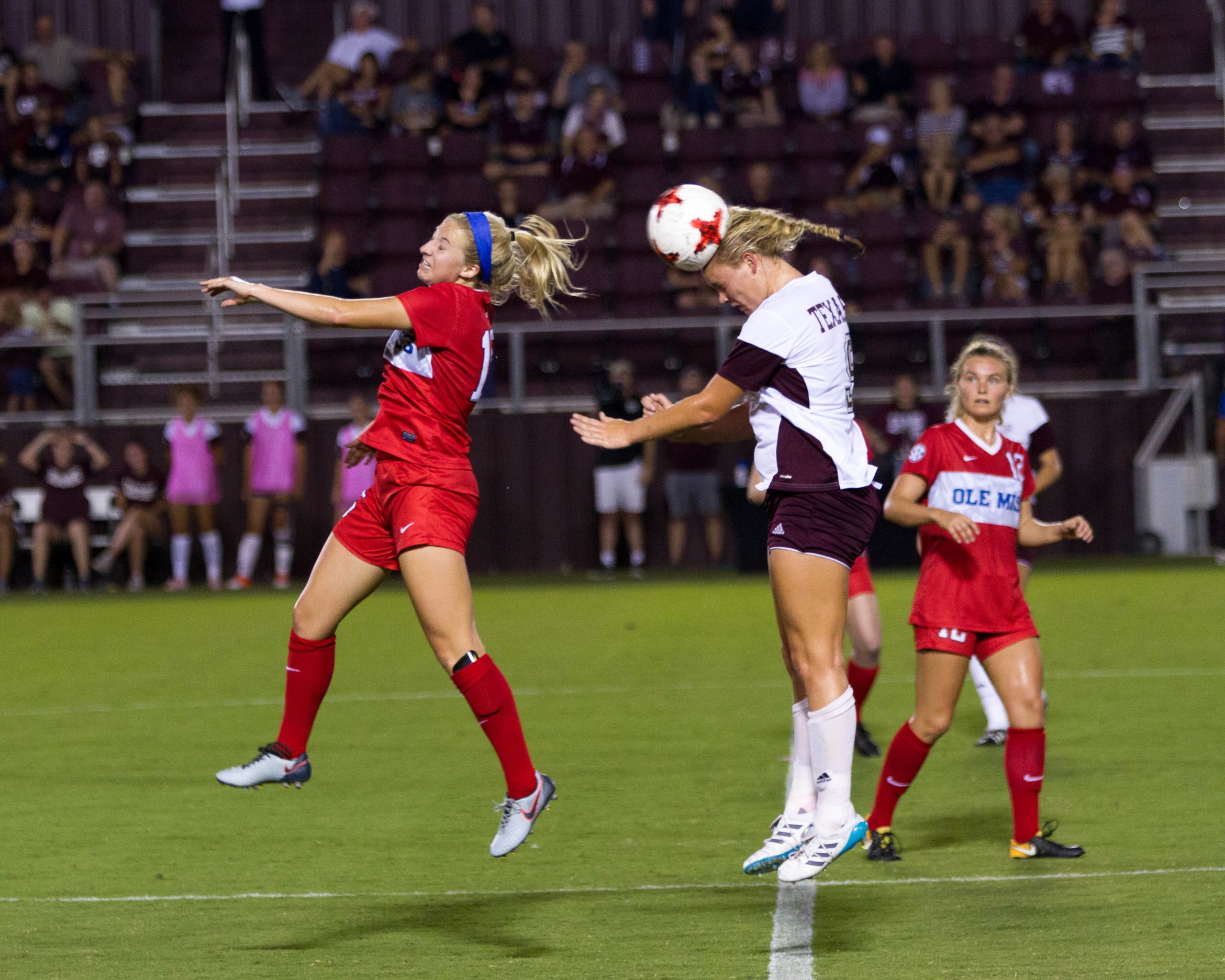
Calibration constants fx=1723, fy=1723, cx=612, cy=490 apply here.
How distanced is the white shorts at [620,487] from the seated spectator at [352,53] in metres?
7.85

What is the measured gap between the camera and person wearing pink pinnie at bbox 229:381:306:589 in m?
18.5

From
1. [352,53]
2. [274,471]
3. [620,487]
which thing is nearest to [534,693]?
[620,487]

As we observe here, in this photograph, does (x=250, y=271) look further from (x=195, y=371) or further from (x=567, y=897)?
(x=567, y=897)

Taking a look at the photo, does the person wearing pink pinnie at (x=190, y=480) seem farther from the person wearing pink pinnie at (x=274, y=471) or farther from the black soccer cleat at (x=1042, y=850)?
the black soccer cleat at (x=1042, y=850)

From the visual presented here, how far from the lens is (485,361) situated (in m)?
5.61

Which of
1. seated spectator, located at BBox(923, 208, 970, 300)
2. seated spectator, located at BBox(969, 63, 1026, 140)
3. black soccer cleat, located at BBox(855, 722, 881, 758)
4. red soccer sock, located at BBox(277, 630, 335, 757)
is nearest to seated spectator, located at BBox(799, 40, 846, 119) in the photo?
seated spectator, located at BBox(969, 63, 1026, 140)

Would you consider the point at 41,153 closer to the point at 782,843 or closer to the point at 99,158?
the point at 99,158

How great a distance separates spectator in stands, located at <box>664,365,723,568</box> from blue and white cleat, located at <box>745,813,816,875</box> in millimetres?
13400

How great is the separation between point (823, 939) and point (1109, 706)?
4.81 meters

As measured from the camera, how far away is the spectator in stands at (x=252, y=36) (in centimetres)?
2414

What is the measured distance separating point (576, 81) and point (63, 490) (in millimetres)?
8535

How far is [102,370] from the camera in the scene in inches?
826

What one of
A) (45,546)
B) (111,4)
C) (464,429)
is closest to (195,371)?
(45,546)

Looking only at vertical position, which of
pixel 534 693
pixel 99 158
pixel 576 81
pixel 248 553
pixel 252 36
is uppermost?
pixel 252 36
